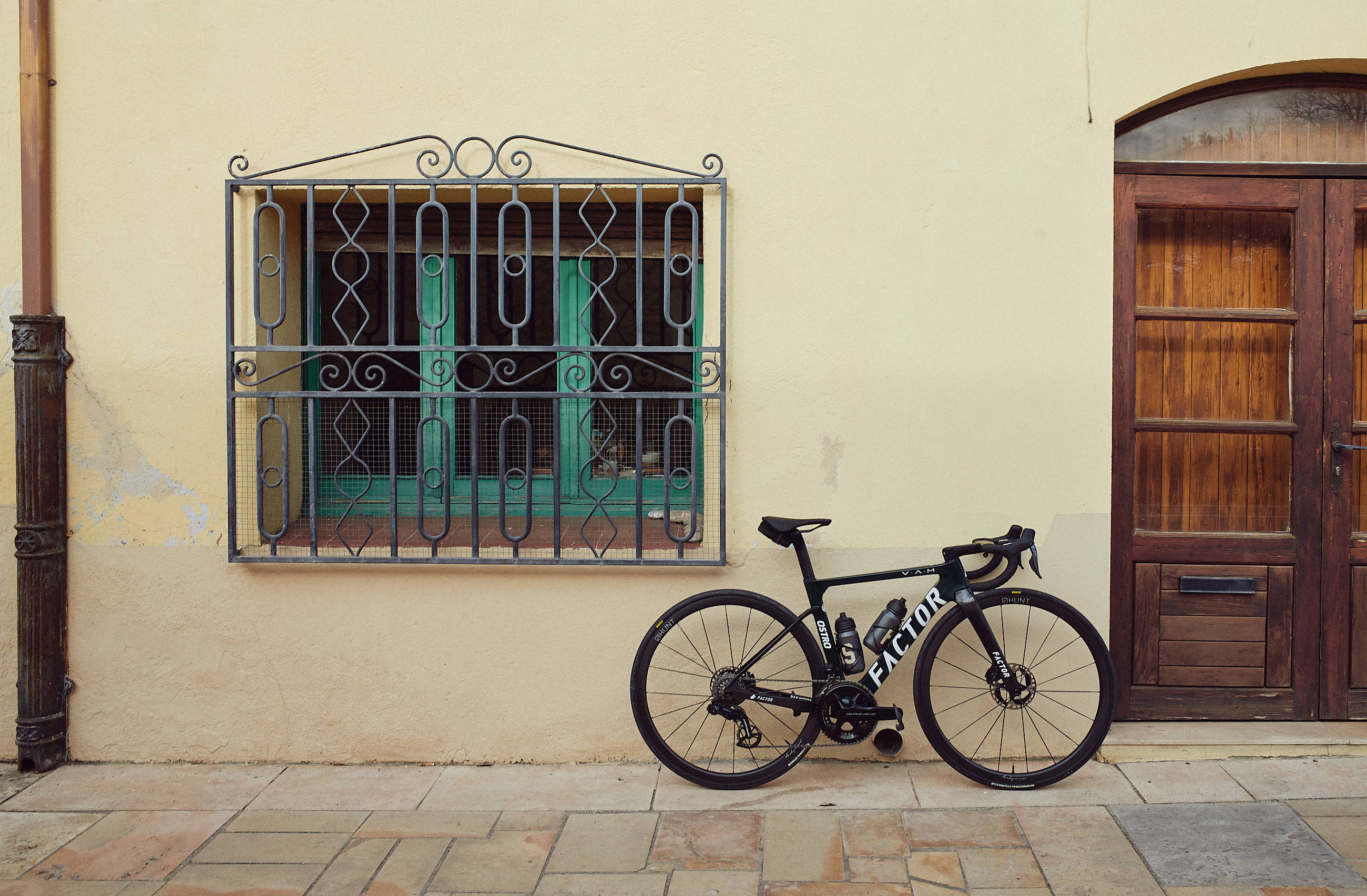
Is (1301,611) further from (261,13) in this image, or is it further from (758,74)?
(261,13)

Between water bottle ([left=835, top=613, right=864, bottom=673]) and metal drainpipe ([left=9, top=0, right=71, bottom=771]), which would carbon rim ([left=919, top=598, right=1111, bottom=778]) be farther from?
metal drainpipe ([left=9, top=0, right=71, bottom=771])

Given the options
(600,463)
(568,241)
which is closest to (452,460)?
(600,463)

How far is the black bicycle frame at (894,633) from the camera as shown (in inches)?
141

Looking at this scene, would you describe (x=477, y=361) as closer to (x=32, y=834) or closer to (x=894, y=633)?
(x=894, y=633)

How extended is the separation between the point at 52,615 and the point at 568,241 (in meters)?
2.62

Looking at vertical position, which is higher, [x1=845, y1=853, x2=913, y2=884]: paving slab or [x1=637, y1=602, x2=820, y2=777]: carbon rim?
[x1=637, y1=602, x2=820, y2=777]: carbon rim

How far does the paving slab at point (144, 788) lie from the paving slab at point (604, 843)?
1284mm

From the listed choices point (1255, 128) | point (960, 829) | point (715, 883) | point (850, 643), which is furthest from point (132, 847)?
point (1255, 128)

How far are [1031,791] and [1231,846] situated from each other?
0.68 meters

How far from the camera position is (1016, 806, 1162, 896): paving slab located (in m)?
2.88

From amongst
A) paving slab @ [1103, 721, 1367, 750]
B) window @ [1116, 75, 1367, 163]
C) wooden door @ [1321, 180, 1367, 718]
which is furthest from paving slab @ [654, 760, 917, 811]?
window @ [1116, 75, 1367, 163]

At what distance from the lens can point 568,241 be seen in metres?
4.19

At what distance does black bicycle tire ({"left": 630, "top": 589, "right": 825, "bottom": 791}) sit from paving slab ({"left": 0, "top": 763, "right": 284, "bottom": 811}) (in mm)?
1535

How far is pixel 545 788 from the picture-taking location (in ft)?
12.1
